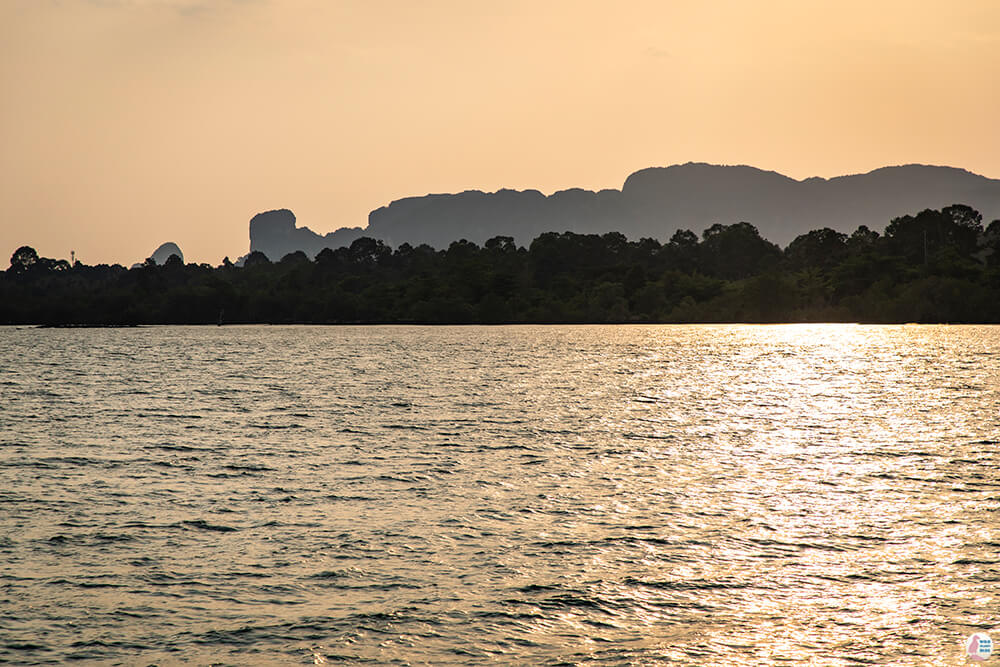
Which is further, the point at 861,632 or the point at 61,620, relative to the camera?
the point at 61,620

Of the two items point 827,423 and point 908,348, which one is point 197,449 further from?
point 908,348

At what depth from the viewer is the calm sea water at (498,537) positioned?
19.7 metres

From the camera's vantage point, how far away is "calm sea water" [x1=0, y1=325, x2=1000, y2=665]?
19.7 m

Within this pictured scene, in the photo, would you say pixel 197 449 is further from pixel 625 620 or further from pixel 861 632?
pixel 861 632

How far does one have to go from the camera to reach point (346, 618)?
21078 mm

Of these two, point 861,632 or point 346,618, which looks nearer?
point 861,632

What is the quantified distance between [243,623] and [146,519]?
13057 mm

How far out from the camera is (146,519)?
105 ft

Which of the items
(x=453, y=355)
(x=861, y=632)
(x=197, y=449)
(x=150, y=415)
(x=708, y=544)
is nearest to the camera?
(x=861, y=632)

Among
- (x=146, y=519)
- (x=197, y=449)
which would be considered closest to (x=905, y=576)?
(x=146, y=519)

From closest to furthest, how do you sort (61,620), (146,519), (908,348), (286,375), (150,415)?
(61,620) → (146,519) → (150,415) → (286,375) → (908,348)

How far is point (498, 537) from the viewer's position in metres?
29.0

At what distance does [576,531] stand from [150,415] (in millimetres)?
51903

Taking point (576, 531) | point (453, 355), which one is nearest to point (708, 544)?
point (576, 531)
